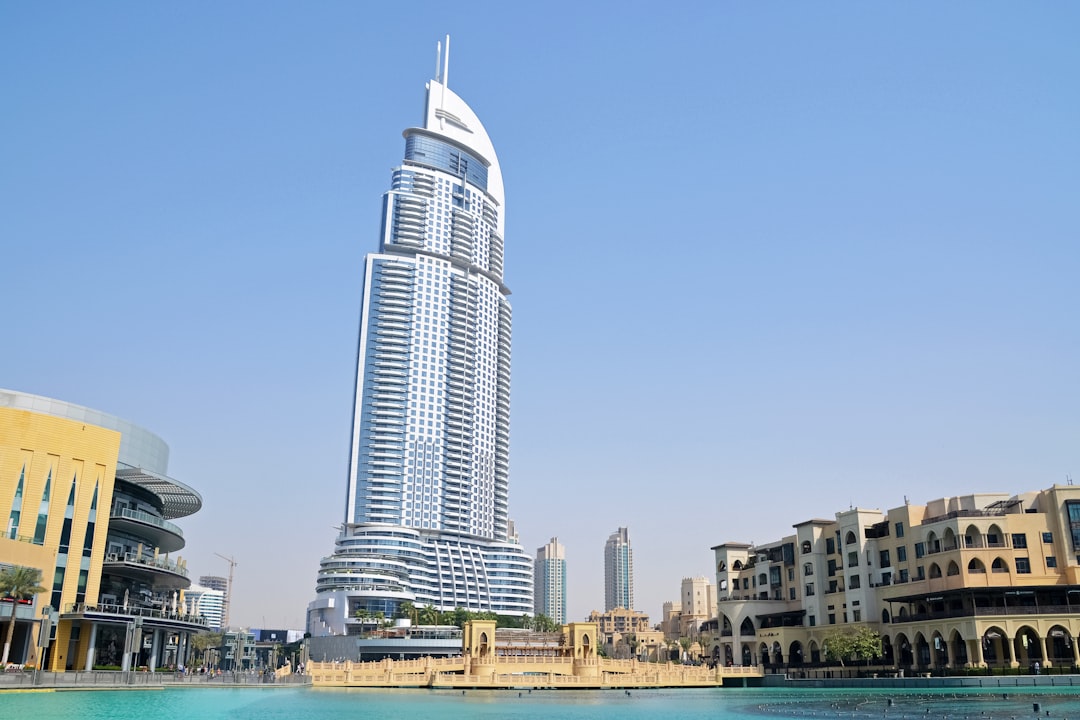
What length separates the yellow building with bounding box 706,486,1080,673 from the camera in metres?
99.6

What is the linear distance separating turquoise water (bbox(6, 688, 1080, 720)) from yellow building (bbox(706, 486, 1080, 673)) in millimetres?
17187

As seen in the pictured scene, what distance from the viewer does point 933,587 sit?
346ft

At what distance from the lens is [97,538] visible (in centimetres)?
8225

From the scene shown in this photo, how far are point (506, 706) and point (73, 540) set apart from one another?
130ft

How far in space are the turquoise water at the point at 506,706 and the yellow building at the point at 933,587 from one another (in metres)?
17.2

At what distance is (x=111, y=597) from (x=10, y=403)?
2096 cm

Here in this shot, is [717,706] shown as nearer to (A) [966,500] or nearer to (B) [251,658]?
(A) [966,500]

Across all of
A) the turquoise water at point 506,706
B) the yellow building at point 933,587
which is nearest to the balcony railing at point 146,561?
the turquoise water at point 506,706

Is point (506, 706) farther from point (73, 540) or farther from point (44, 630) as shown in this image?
point (73, 540)

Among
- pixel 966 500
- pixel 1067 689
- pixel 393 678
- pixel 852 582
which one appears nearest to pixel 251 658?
pixel 393 678

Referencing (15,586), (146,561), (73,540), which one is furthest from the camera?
(146,561)

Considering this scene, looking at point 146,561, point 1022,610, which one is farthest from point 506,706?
point 1022,610

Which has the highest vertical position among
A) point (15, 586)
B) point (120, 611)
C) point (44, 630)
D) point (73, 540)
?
point (73, 540)

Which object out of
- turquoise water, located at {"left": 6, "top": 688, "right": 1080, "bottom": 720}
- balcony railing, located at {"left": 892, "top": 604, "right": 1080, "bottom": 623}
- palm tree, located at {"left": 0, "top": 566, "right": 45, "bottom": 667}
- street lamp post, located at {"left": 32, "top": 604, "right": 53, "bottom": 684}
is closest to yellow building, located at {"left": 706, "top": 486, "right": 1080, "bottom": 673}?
balcony railing, located at {"left": 892, "top": 604, "right": 1080, "bottom": 623}
